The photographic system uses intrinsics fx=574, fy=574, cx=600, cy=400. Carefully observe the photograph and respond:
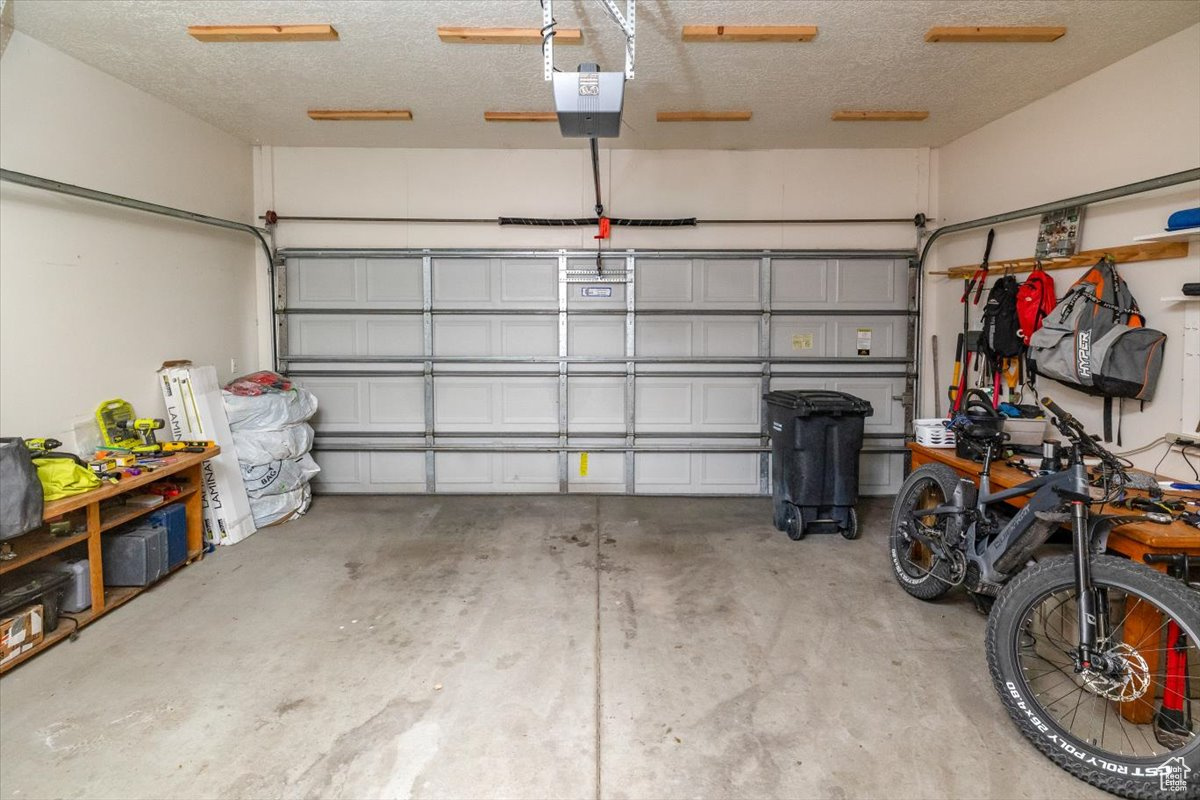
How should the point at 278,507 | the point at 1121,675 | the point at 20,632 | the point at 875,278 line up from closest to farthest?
the point at 1121,675 < the point at 20,632 < the point at 278,507 < the point at 875,278

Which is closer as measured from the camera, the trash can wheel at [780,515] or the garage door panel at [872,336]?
the trash can wheel at [780,515]

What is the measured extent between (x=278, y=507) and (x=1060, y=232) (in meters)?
5.51

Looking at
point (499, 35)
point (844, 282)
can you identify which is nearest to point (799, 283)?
point (844, 282)

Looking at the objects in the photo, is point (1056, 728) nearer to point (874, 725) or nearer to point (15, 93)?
point (874, 725)

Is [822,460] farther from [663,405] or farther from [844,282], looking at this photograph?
[844,282]

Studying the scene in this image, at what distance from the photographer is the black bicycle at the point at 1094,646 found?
176 cm

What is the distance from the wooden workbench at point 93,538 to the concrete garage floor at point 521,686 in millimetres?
88

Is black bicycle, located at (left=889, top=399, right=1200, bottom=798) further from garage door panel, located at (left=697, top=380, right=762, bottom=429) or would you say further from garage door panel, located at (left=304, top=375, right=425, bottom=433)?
garage door panel, located at (left=304, top=375, right=425, bottom=433)

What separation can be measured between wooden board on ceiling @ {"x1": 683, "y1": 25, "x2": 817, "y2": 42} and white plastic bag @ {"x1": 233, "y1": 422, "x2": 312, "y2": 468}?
3.64 m

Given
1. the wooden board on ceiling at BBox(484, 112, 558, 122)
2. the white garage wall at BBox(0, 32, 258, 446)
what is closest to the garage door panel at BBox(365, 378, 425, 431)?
the white garage wall at BBox(0, 32, 258, 446)

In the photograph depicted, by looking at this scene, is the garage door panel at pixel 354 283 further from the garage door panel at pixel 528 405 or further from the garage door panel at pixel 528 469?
the garage door panel at pixel 528 469

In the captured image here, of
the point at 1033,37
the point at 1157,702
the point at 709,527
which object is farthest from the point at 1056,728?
the point at 1033,37

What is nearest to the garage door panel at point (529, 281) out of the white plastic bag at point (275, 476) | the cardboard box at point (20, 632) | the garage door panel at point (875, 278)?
the white plastic bag at point (275, 476)

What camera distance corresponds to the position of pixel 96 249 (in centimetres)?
331
